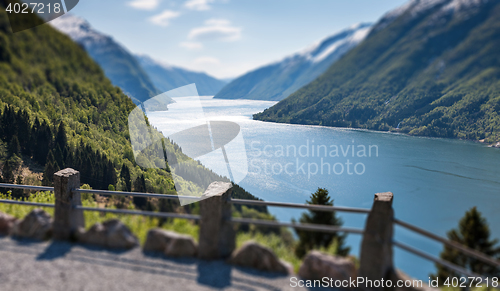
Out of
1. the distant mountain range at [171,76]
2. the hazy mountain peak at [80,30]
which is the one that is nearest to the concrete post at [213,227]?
the distant mountain range at [171,76]

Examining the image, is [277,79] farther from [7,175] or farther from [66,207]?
[66,207]

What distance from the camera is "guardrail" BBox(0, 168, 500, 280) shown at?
10.5ft

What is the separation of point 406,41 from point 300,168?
154 m

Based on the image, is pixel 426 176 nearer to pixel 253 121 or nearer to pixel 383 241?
pixel 253 121

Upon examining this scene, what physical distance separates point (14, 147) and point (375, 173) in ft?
203

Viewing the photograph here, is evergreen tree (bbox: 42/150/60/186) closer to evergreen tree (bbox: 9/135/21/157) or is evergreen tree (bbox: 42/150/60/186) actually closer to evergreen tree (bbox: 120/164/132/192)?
evergreen tree (bbox: 9/135/21/157)

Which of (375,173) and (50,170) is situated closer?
(50,170)

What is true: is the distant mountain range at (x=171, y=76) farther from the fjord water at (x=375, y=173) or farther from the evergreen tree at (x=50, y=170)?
the evergreen tree at (x=50, y=170)

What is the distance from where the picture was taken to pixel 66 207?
432cm

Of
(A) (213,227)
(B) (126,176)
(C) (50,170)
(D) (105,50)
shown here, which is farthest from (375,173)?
(D) (105,50)

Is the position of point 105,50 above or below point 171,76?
above

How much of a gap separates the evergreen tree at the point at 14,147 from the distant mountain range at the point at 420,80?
155ft

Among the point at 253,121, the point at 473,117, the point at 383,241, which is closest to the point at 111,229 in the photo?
the point at 383,241

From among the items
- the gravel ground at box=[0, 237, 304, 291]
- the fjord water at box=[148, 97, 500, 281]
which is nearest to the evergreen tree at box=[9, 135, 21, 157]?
the fjord water at box=[148, 97, 500, 281]
